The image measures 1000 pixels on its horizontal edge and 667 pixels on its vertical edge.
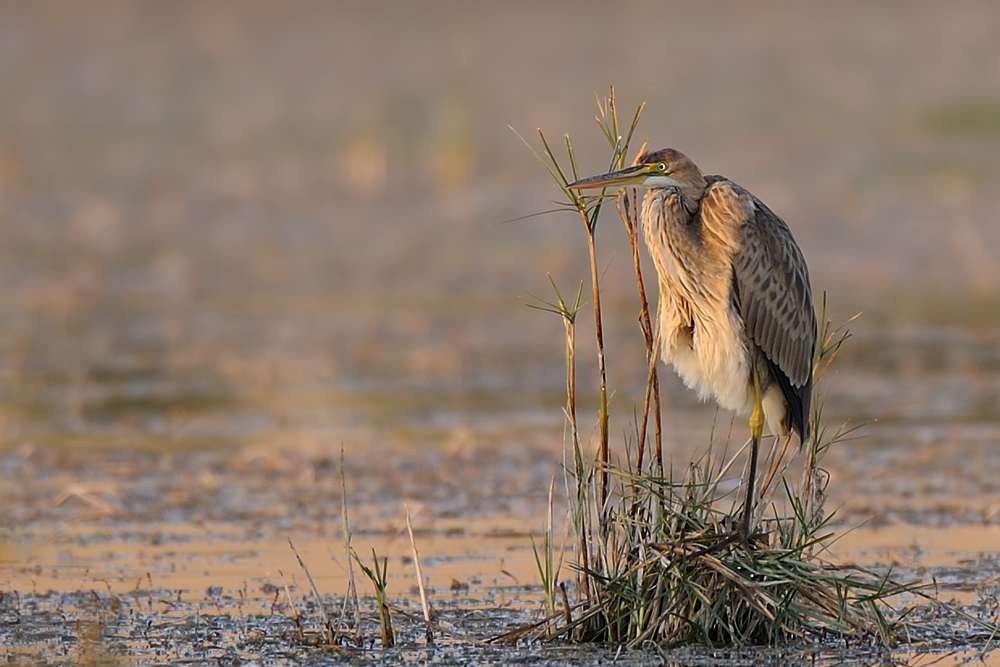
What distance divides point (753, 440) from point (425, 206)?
1292 centimetres

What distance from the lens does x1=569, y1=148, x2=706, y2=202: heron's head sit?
6.10 meters

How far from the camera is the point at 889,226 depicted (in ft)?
58.1

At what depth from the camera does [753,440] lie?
21.0ft

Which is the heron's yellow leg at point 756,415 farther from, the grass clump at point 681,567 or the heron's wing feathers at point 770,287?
the grass clump at point 681,567

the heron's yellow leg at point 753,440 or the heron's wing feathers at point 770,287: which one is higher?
the heron's wing feathers at point 770,287

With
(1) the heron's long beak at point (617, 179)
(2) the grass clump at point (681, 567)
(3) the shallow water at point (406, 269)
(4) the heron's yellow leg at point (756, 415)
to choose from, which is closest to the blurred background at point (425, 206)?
(3) the shallow water at point (406, 269)

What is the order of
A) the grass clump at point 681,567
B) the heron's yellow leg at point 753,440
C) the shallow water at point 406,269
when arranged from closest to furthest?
the grass clump at point 681,567
the heron's yellow leg at point 753,440
the shallow water at point 406,269

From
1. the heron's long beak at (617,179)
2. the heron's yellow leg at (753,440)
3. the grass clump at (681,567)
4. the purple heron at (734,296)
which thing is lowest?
the grass clump at (681,567)

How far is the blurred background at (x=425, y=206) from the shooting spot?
38.8ft

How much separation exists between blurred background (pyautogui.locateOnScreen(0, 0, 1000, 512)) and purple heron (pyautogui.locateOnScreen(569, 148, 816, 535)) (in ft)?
9.67

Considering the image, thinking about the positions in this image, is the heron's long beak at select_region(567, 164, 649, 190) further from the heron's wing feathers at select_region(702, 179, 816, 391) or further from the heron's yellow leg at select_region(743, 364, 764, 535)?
the heron's yellow leg at select_region(743, 364, 764, 535)

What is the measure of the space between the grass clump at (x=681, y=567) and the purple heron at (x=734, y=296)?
0.94ft

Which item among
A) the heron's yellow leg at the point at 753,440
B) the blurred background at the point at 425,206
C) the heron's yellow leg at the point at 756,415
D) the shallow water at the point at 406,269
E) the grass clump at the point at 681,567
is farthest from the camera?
the blurred background at the point at 425,206

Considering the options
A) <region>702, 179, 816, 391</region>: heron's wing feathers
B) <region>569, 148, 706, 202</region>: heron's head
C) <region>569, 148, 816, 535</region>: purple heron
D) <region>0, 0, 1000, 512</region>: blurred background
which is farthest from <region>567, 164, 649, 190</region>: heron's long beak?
<region>0, 0, 1000, 512</region>: blurred background
